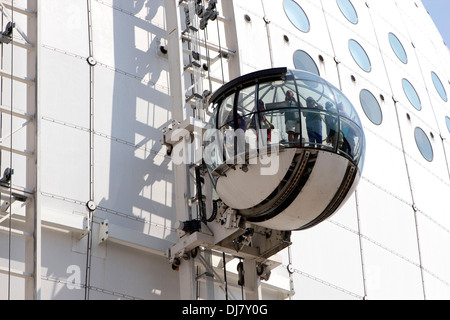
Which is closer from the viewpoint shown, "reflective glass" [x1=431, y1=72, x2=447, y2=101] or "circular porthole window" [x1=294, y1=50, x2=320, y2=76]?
"circular porthole window" [x1=294, y1=50, x2=320, y2=76]

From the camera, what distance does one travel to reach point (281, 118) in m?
16.2

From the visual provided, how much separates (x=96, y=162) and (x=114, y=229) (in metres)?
1.66

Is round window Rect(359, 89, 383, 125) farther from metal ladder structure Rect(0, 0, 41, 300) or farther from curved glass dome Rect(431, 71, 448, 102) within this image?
metal ladder structure Rect(0, 0, 41, 300)

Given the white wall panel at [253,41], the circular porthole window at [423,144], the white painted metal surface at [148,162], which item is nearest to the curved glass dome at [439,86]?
the white painted metal surface at [148,162]

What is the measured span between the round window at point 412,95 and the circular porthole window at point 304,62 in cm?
455

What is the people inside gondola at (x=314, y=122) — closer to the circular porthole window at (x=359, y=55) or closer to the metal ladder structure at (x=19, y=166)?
the metal ladder structure at (x=19, y=166)

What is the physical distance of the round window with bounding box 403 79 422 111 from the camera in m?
28.4

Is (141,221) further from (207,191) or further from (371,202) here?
(371,202)

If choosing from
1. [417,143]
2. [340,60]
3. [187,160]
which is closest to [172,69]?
[187,160]

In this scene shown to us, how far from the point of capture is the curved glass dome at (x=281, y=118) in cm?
1612

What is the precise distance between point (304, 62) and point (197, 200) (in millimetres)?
7632

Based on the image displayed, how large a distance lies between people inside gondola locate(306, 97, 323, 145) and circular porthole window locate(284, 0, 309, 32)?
9.45m

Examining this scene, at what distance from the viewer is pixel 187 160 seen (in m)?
19.0

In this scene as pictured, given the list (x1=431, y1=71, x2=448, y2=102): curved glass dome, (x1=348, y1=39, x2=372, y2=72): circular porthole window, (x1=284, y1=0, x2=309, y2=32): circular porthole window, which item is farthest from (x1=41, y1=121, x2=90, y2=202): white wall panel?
(x1=431, y1=71, x2=448, y2=102): curved glass dome
